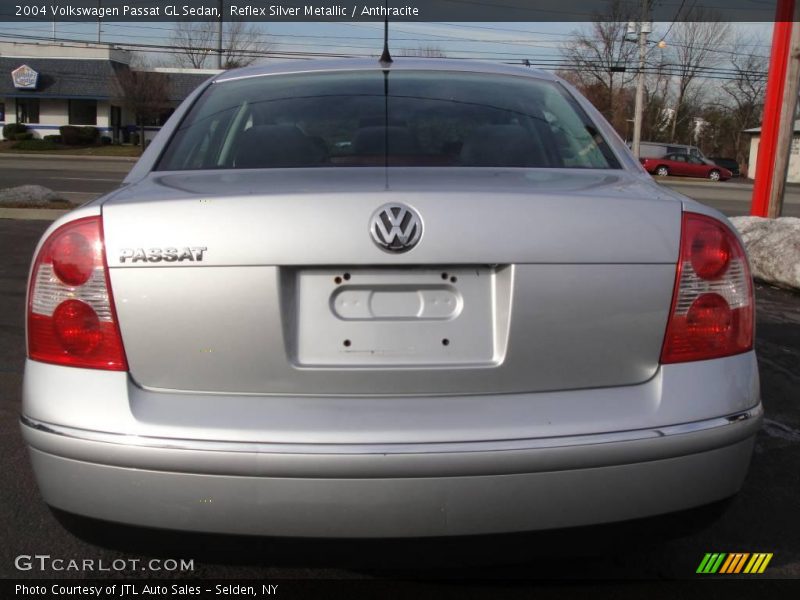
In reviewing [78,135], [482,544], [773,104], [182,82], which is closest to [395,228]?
[482,544]

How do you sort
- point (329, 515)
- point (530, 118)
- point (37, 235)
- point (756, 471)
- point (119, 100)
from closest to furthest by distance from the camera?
1. point (329, 515)
2. point (530, 118)
3. point (756, 471)
4. point (37, 235)
5. point (119, 100)

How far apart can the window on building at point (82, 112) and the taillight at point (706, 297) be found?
182ft

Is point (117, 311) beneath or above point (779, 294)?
Result: above

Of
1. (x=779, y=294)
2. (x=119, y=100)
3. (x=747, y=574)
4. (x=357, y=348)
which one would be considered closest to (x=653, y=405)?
(x=357, y=348)

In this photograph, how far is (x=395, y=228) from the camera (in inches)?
77.0

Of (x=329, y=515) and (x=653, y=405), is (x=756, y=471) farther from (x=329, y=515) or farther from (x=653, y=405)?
(x=329, y=515)

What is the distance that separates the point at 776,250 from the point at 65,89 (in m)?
51.6

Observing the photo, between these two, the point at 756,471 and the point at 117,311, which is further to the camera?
the point at 756,471

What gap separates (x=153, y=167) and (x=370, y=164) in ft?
2.28

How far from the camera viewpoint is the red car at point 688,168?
1634 inches

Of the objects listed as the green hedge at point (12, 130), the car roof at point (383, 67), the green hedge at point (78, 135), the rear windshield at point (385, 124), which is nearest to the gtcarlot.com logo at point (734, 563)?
the rear windshield at point (385, 124)

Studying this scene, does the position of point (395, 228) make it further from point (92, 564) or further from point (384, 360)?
point (92, 564)

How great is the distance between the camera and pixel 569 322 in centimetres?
202

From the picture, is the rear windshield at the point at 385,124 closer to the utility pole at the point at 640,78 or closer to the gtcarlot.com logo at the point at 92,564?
the gtcarlot.com logo at the point at 92,564
